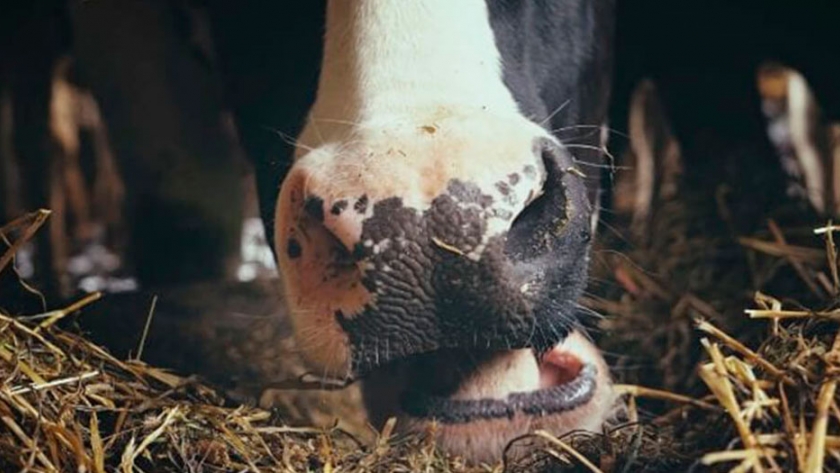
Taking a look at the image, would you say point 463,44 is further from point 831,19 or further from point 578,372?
point 831,19

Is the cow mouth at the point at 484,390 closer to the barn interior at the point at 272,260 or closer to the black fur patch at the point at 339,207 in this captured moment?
the barn interior at the point at 272,260

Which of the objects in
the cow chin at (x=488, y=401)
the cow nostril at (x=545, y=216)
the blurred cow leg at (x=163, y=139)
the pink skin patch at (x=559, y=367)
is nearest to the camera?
the cow nostril at (x=545, y=216)

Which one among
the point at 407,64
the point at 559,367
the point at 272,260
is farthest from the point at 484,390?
the point at 272,260

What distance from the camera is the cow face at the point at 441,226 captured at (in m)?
1.54

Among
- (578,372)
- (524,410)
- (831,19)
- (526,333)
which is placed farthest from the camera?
(831,19)

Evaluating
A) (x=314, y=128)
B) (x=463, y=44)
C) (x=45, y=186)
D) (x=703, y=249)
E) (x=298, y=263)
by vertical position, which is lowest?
(x=45, y=186)

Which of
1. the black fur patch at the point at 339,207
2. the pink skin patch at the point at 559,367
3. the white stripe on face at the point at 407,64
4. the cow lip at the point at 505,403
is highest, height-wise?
the white stripe on face at the point at 407,64

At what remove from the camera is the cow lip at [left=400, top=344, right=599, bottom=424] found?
175cm

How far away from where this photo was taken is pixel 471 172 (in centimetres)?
155

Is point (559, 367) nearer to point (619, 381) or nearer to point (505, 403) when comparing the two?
point (505, 403)

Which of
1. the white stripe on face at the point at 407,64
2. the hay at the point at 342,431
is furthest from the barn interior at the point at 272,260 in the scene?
the white stripe on face at the point at 407,64

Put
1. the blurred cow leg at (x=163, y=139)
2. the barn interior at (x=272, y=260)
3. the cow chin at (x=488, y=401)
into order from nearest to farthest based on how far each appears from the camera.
→ the barn interior at (x=272, y=260), the cow chin at (x=488, y=401), the blurred cow leg at (x=163, y=139)


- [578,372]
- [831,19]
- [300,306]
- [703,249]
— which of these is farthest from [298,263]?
[831,19]

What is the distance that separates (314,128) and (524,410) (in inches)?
18.5
